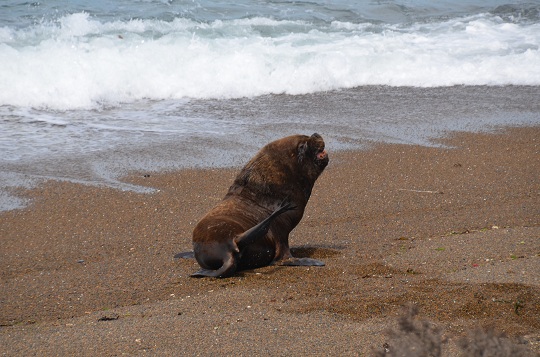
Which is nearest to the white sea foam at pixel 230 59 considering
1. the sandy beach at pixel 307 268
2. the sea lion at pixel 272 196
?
the sandy beach at pixel 307 268

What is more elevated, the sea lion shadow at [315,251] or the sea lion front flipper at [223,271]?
the sea lion front flipper at [223,271]

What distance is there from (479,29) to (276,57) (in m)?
6.43

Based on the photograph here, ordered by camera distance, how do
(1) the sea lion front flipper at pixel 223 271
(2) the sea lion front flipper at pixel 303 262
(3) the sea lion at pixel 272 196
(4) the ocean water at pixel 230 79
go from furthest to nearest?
(4) the ocean water at pixel 230 79
(3) the sea lion at pixel 272 196
(2) the sea lion front flipper at pixel 303 262
(1) the sea lion front flipper at pixel 223 271

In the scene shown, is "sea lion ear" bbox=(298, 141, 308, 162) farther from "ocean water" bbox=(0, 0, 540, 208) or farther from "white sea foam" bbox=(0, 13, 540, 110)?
"white sea foam" bbox=(0, 13, 540, 110)

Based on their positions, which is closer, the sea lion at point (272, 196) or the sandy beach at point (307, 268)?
the sandy beach at point (307, 268)

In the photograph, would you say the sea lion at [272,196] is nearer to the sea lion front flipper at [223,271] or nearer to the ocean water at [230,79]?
the sea lion front flipper at [223,271]

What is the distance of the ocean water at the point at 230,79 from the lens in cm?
1049

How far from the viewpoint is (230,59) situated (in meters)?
15.6

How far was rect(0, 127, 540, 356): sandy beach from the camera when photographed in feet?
14.9

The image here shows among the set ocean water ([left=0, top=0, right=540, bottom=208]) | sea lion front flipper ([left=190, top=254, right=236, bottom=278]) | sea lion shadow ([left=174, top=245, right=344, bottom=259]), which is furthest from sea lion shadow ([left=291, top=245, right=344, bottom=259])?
ocean water ([left=0, top=0, right=540, bottom=208])

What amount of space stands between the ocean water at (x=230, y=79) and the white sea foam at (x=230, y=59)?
1.5 inches

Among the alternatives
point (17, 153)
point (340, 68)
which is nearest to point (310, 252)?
point (17, 153)

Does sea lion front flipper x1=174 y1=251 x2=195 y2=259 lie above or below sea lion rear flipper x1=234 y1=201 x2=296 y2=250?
below

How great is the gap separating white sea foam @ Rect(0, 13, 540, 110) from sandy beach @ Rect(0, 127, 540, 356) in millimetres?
4774
